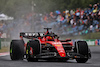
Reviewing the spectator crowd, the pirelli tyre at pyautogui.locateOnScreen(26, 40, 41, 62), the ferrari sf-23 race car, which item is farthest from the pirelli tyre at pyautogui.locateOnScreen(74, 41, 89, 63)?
the spectator crowd

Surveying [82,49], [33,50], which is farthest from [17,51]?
[82,49]

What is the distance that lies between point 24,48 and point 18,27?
46044 mm

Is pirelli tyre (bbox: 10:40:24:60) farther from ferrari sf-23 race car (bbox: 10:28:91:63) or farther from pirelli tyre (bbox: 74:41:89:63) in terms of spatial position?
pirelli tyre (bbox: 74:41:89:63)

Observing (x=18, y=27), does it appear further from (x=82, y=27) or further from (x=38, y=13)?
(x=82, y=27)

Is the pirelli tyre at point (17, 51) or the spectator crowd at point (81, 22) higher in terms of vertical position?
the spectator crowd at point (81, 22)

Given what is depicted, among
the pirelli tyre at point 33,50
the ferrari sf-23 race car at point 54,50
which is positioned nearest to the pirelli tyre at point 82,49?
the ferrari sf-23 race car at point 54,50

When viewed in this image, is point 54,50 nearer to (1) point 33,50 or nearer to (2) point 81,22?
(1) point 33,50

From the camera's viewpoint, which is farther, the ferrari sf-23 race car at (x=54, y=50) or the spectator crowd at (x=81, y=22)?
the spectator crowd at (x=81, y=22)

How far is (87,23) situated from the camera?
44812 millimetres

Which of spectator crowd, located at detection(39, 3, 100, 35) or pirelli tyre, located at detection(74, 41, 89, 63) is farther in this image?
spectator crowd, located at detection(39, 3, 100, 35)

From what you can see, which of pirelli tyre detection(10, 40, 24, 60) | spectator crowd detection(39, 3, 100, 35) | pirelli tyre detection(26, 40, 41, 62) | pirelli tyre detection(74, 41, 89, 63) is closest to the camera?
pirelli tyre detection(26, 40, 41, 62)

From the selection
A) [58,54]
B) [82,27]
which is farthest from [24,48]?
[82,27]

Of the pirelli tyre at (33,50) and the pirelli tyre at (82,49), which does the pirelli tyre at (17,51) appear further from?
the pirelli tyre at (82,49)

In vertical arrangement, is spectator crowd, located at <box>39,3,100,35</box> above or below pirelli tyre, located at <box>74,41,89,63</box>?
above
